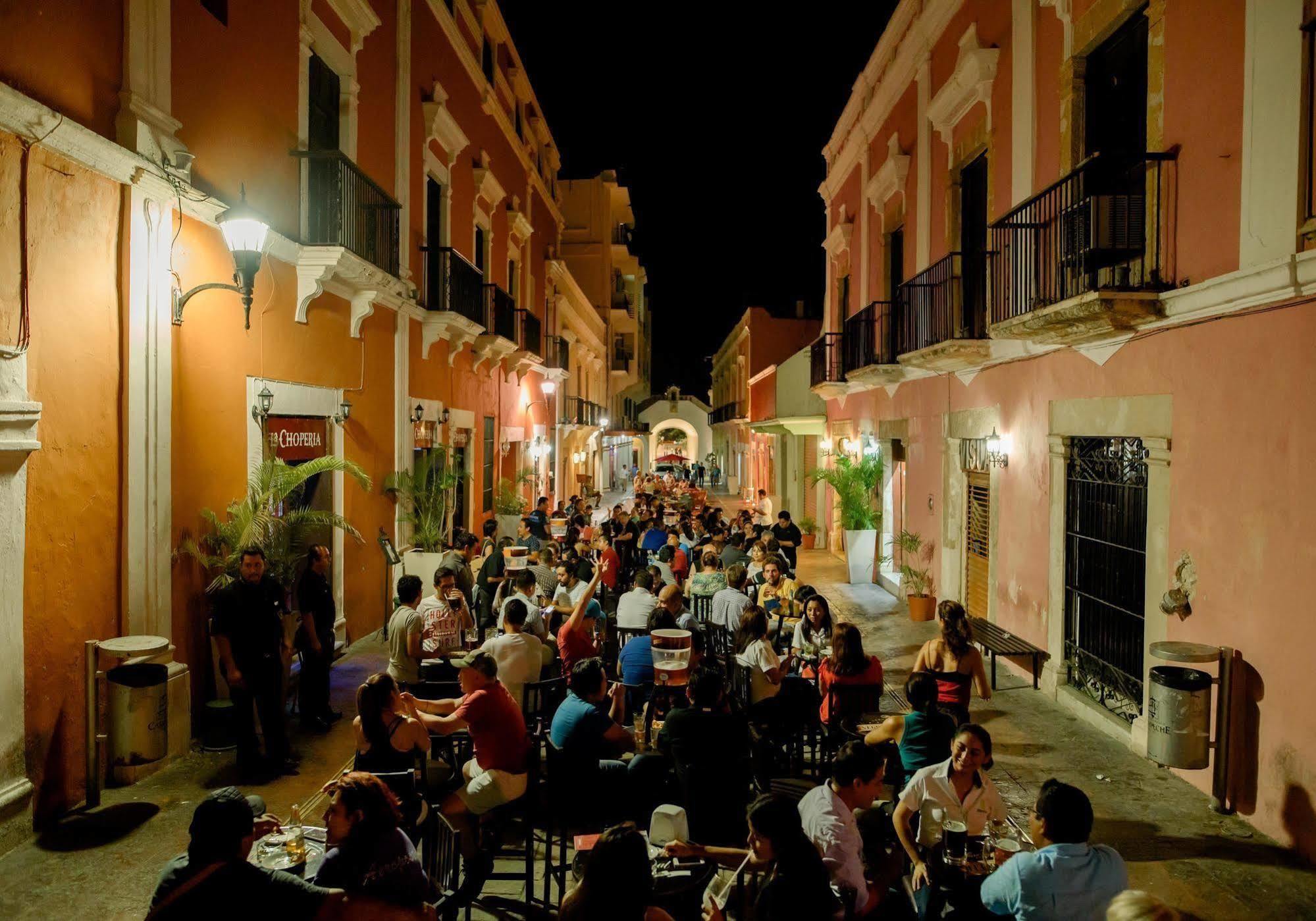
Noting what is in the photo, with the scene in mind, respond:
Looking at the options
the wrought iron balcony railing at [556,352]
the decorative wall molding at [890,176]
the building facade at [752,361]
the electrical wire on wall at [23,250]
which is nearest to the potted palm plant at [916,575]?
the decorative wall molding at [890,176]

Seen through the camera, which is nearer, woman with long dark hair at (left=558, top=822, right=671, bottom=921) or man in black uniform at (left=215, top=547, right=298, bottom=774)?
woman with long dark hair at (left=558, top=822, right=671, bottom=921)

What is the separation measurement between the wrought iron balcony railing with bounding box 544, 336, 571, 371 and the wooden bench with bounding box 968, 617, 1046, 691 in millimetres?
15751

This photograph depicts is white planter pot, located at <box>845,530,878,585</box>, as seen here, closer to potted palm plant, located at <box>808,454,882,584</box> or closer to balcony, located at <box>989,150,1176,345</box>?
potted palm plant, located at <box>808,454,882,584</box>

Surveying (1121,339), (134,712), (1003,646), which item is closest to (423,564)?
(134,712)

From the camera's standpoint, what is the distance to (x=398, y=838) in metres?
3.49

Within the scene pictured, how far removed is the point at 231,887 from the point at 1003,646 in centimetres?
817

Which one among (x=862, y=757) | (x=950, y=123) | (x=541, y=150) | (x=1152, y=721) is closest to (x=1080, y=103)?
(x=950, y=123)

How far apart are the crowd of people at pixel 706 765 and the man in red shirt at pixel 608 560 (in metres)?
1.67

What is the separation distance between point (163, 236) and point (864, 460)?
12511 millimetres

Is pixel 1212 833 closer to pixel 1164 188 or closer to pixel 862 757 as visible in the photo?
pixel 862 757

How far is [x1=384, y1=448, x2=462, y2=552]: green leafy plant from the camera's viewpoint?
473 inches

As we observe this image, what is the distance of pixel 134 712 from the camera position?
19.0 feet

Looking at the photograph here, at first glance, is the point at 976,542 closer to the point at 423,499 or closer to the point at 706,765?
the point at 423,499

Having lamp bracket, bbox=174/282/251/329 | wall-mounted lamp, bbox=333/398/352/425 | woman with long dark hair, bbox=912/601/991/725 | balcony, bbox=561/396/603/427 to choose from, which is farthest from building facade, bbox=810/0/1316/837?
balcony, bbox=561/396/603/427
